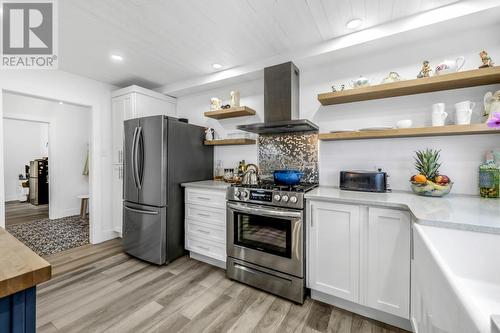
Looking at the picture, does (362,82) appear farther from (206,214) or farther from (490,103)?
(206,214)

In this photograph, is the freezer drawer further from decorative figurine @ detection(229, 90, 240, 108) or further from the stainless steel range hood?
decorative figurine @ detection(229, 90, 240, 108)

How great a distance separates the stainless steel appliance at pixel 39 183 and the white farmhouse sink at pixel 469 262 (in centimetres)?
798

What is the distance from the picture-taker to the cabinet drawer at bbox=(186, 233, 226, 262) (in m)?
2.52

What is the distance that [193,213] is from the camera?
2771mm

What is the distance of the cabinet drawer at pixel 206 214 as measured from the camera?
2.52 meters

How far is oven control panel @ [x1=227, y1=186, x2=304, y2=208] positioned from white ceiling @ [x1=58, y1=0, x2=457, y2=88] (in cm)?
155

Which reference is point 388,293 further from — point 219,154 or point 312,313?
point 219,154

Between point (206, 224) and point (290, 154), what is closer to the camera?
point (206, 224)

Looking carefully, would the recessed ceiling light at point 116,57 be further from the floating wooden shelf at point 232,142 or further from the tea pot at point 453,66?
the tea pot at point 453,66

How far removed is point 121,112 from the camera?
3.36 metres

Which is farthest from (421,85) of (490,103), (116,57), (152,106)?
(152,106)

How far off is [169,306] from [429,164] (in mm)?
2603

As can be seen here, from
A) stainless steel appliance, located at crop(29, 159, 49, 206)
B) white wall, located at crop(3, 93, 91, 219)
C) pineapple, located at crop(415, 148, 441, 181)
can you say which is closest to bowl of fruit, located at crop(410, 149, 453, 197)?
pineapple, located at crop(415, 148, 441, 181)

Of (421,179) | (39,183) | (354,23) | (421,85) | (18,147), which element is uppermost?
(354,23)
